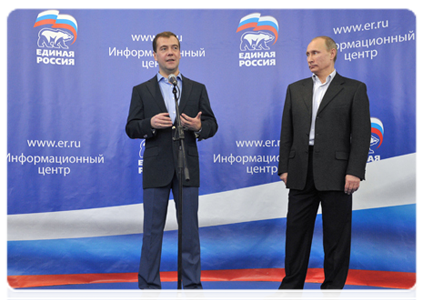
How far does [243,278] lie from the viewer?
13.4 ft

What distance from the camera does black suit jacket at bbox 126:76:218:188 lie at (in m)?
2.97

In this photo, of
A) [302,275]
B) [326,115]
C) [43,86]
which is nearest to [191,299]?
[302,275]

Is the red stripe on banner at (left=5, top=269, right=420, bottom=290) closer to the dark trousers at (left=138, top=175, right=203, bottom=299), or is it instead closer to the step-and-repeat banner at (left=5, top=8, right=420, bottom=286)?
the step-and-repeat banner at (left=5, top=8, right=420, bottom=286)

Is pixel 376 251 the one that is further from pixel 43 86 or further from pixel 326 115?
pixel 43 86

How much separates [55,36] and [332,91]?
8.75 feet

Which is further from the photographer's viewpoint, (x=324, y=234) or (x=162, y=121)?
(x=324, y=234)

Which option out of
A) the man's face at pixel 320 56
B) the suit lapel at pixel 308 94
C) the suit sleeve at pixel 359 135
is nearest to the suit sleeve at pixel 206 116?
the suit lapel at pixel 308 94

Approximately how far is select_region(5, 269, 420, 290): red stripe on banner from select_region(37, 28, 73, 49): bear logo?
2171 millimetres

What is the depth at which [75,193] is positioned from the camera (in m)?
4.10

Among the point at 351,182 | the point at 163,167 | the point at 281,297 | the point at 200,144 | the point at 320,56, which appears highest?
the point at 320,56

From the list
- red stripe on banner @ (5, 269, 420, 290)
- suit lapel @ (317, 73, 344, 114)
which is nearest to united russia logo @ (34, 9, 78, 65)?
red stripe on banner @ (5, 269, 420, 290)

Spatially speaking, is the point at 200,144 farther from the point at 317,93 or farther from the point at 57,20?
the point at 57,20

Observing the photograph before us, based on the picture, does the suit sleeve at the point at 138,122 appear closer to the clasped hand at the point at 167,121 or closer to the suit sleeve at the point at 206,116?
the clasped hand at the point at 167,121

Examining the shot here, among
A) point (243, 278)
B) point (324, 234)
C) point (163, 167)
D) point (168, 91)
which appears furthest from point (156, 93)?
point (243, 278)
